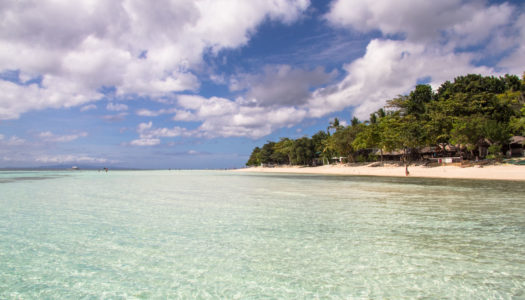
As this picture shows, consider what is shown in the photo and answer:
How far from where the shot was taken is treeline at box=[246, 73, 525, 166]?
112 feet

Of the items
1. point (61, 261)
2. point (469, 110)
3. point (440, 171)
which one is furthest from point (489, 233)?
point (469, 110)

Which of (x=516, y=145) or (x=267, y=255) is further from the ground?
(x=516, y=145)

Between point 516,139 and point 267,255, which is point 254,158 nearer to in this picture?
point 516,139

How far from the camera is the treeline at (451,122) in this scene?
1344 inches

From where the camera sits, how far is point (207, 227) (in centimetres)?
772

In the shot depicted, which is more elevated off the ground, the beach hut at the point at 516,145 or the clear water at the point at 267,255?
the beach hut at the point at 516,145

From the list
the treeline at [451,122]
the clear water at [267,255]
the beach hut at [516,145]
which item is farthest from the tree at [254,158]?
the clear water at [267,255]

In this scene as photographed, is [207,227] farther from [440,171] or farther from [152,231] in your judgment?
[440,171]

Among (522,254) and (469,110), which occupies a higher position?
(469,110)

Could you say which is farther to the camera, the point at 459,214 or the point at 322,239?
the point at 459,214

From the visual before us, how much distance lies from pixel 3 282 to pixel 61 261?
3.12 feet

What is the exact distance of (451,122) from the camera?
38156 millimetres

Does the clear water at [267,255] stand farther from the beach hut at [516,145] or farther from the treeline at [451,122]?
the beach hut at [516,145]

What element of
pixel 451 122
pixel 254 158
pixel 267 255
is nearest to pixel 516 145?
pixel 451 122
